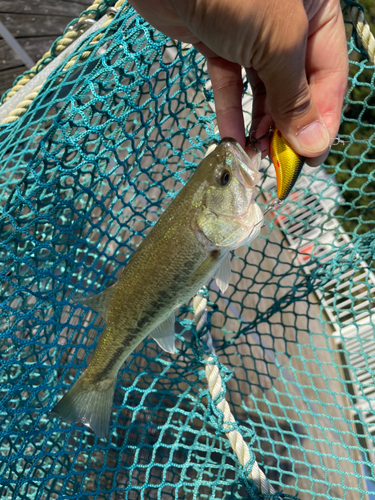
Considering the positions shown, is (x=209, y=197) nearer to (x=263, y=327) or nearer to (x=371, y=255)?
(x=371, y=255)

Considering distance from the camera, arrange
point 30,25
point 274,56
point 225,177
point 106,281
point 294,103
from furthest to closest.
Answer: point 30,25
point 106,281
point 225,177
point 294,103
point 274,56

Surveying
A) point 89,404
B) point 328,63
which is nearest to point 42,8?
point 328,63

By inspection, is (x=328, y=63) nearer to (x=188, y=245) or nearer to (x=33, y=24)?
(x=188, y=245)

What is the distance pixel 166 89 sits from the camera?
162 cm

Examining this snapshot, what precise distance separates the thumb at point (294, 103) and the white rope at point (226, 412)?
1035mm

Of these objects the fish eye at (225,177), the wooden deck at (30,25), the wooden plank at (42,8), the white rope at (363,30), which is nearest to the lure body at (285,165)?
the fish eye at (225,177)

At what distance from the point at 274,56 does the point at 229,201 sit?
1.66ft

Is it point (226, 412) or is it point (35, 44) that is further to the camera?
point (35, 44)

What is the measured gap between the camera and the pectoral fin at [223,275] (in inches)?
50.5

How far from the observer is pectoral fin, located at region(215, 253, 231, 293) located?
128 centimetres

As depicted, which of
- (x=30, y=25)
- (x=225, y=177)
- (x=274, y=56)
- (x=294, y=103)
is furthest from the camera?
(x=30, y=25)

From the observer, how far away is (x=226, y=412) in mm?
1582

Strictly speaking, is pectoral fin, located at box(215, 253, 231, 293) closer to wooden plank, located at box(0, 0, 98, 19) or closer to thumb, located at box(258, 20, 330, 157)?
thumb, located at box(258, 20, 330, 157)

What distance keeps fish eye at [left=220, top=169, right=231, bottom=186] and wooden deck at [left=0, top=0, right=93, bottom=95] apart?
9.59ft
